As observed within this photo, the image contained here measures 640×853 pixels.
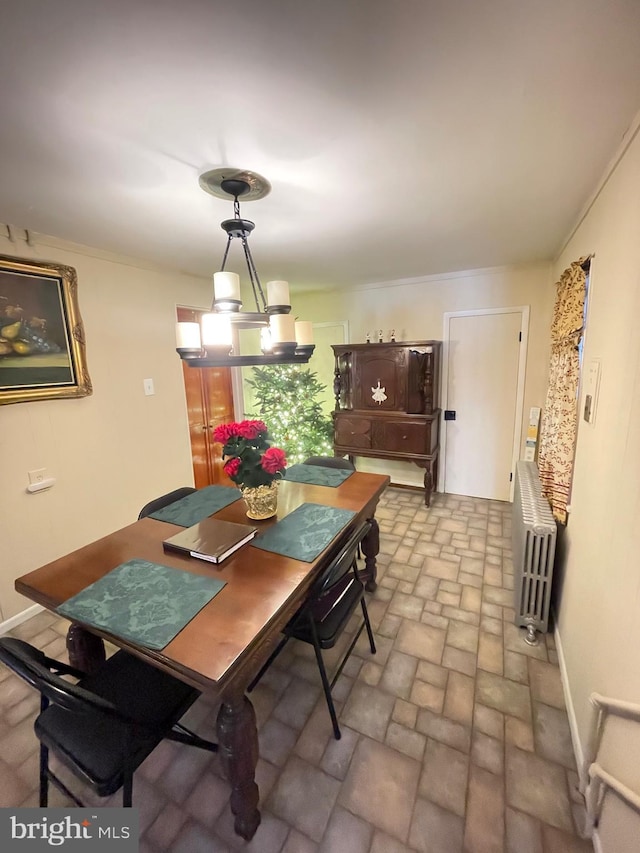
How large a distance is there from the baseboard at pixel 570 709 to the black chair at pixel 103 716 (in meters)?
1.41

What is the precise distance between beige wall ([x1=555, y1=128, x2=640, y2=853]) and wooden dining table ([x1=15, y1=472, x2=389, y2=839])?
0.99 meters

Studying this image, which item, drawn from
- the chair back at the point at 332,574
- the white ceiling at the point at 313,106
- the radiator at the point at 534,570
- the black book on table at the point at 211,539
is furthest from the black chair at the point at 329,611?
the white ceiling at the point at 313,106

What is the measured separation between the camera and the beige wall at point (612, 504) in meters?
1.00

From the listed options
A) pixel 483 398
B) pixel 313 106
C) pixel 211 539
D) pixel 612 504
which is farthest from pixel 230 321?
pixel 483 398

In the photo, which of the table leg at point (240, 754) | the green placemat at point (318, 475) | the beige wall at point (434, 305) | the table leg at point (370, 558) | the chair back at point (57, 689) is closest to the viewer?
the chair back at point (57, 689)

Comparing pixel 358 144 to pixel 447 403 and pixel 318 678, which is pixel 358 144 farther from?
Result: pixel 447 403

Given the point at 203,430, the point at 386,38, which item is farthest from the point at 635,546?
the point at 203,430

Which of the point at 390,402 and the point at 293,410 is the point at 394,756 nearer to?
the point at 390,402

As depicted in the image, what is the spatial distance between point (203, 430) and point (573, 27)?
367cm

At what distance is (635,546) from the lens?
1.00 metres

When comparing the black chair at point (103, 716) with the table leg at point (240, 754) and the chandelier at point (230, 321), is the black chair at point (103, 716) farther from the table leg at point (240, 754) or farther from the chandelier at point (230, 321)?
the chandelier at point (230, 321)

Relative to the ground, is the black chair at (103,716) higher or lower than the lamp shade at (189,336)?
lower

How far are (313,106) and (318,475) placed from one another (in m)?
1.87

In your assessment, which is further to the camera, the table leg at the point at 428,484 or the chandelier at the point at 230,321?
the table leg at the point at 428,484
